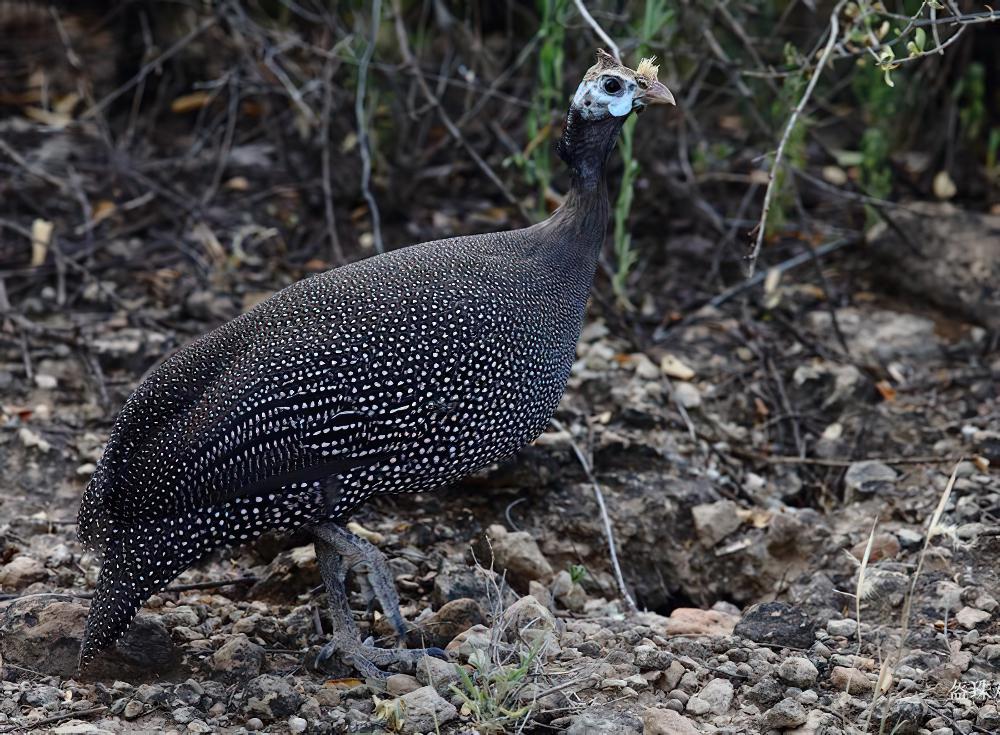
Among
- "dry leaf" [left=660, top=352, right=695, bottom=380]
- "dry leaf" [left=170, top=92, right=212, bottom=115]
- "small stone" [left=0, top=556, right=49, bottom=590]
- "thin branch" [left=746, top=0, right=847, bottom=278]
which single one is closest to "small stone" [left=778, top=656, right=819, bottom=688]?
"thin branch" [left=746, top=0, right=847, bottom=278]

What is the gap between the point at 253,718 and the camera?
3.23m

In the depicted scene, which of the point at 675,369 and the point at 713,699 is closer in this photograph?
the point at 713,699

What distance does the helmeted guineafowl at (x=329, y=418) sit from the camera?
329cm

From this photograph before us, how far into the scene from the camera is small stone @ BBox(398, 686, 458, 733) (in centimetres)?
313

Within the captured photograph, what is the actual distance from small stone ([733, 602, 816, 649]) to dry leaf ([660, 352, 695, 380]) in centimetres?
167

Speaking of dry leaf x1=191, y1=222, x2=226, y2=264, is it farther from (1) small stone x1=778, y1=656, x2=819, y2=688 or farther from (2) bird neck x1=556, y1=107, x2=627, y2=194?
(1) small stone x1=778, y1=656, x2=819, y2=688

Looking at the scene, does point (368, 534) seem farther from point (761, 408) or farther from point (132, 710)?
point (761, 408)

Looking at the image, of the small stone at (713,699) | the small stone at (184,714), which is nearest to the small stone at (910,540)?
the small stone at (713,699)

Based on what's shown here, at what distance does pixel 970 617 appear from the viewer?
367cm

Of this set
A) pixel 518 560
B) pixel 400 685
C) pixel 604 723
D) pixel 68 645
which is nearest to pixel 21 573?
pixel 68 645

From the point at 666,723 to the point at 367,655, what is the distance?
913mm

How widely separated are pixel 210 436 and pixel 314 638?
0.77 meters

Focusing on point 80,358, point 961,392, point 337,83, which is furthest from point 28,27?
point 961,392

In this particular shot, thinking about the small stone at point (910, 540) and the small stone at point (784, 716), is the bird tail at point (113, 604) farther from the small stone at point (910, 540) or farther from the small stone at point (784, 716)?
the small stone at point (910, 540)
